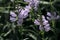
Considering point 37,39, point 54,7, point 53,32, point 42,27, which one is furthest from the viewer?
point 54,7

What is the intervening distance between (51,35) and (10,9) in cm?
66

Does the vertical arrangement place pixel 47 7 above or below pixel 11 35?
above

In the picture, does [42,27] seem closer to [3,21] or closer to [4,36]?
[4,36]

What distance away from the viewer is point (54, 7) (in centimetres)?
288

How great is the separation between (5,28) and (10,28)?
0.31 ft

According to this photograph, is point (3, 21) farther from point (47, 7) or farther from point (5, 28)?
point (47, 7)

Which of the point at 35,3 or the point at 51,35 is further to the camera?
the point at 51,35

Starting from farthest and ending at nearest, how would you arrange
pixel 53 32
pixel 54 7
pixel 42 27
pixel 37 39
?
pixel 54 7 → pixel 53 32 → pixel 37 39 → pixel 42 27

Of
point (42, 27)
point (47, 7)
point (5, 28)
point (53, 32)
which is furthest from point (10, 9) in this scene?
point (42, 27)

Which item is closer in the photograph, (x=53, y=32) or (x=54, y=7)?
(x=53, y=32)

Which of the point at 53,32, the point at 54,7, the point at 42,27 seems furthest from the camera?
the point at 54,7

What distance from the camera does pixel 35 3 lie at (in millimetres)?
2232

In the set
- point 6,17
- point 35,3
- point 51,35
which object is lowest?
point 51,35

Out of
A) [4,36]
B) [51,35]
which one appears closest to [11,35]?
[4,36]
